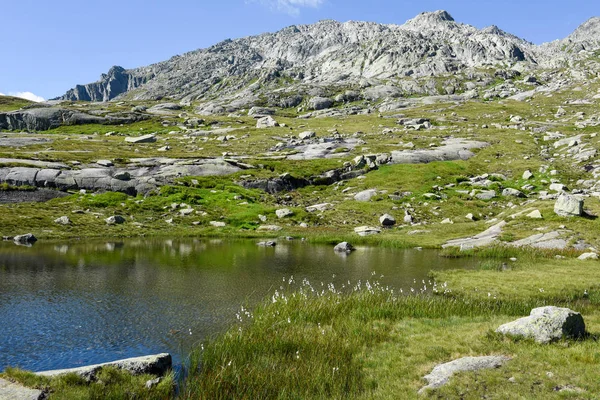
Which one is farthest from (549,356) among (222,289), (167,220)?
(167,220)

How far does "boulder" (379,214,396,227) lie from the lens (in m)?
63.5

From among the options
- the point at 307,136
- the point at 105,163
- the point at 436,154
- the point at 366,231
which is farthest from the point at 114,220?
the point at 307,136

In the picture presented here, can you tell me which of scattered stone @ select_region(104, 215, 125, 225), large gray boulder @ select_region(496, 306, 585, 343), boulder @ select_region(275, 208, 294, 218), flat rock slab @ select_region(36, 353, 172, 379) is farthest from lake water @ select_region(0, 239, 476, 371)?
boulder @ select_region(275, 208, 294, 218)

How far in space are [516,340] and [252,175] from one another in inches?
3086

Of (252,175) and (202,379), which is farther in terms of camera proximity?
(252,175)

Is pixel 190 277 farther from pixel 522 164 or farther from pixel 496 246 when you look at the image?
pixel 522 164

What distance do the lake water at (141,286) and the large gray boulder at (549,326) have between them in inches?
507

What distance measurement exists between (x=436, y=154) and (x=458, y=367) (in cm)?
9838

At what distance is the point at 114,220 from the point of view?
200 ft

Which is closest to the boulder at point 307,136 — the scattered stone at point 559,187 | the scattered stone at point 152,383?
the scattered stone at point 559,187

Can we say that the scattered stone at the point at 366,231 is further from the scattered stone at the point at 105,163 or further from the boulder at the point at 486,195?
the scattered stone at the point at 105,163

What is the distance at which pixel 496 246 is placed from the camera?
4425cm

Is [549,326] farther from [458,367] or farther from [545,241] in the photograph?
[545,241]

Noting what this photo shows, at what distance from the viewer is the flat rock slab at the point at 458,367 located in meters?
12.6
